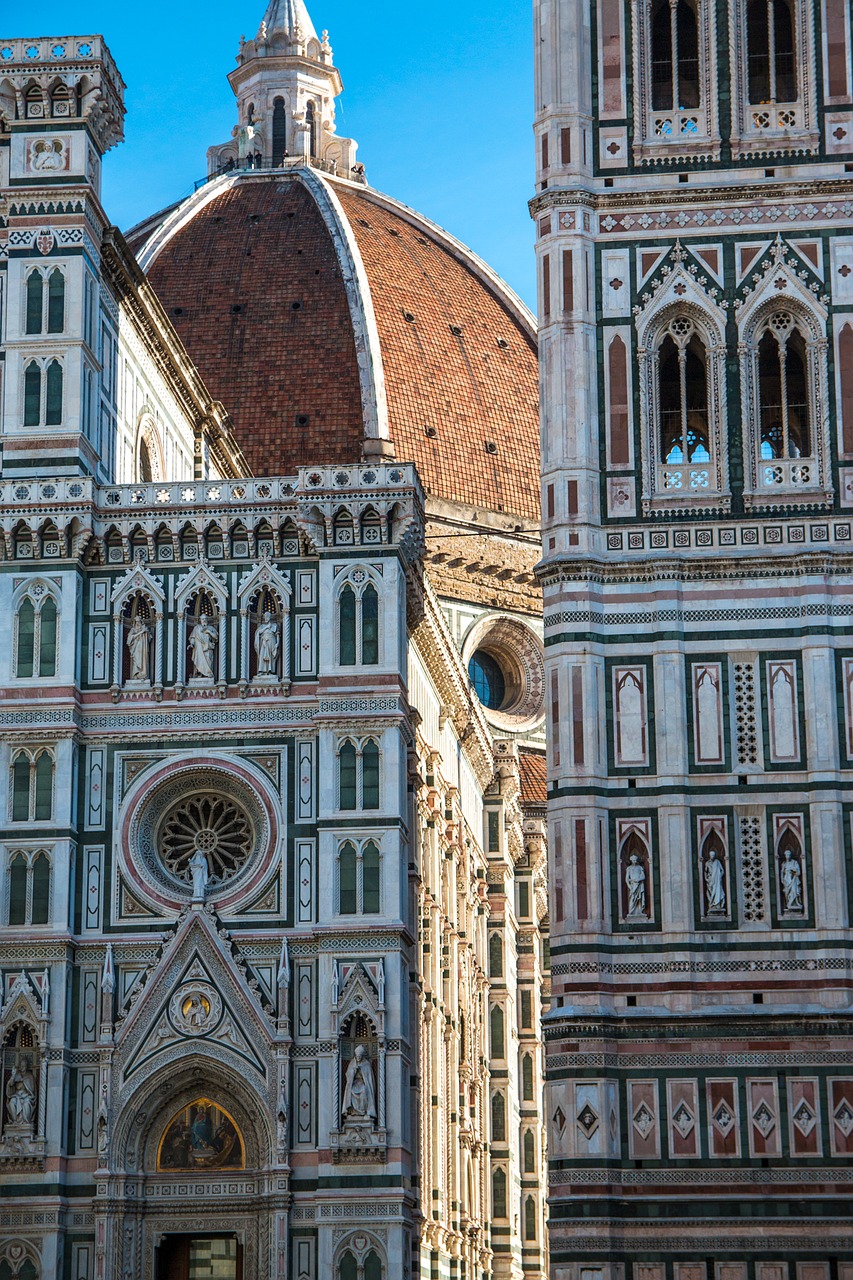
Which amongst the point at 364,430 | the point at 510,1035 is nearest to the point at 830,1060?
the point at 510,1035

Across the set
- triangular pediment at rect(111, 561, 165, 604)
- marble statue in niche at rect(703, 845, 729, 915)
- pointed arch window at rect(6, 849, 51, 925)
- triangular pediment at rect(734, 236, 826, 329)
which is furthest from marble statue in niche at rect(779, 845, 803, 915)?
pointed arch window at rect(6, 849, 51, 925)

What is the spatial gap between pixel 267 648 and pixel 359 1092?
640 cm

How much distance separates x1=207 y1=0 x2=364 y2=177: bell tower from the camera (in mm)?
79062

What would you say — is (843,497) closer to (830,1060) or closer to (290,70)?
(830,1060)

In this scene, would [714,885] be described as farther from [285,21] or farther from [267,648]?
[285,21]

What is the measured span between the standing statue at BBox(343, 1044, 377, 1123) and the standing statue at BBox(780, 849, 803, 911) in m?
6.02

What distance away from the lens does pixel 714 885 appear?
3406cm

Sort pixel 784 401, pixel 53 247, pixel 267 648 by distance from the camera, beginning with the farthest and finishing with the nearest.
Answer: pixel 53 247, pixel 267 648, pixel 784 401

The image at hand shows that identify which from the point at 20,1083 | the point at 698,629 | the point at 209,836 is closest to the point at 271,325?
the point at 209,836

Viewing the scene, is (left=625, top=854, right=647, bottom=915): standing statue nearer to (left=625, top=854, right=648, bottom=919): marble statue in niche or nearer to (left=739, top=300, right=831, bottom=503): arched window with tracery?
(left=625, top=854, right=648, bottom=919): marble statue in niche

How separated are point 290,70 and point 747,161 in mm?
45685

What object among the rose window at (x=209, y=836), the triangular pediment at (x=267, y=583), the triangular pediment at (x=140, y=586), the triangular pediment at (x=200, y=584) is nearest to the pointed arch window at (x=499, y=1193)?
the rose window at (x=209, y=836)

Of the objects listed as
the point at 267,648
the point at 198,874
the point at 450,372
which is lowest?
the point at 198,874

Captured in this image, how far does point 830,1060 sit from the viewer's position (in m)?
33.1
